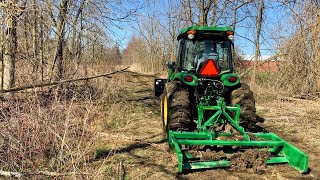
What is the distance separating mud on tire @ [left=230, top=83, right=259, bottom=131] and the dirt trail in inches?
37.9

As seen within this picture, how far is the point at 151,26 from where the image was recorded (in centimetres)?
3066

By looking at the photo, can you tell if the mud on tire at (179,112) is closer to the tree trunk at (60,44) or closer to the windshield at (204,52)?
the windshield at (204,52)

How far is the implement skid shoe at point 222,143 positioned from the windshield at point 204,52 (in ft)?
3.49

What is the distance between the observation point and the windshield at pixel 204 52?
19.1 feet

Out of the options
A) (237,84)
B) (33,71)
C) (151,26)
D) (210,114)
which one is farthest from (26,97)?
(151,26)

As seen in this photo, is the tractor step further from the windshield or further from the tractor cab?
the windshield

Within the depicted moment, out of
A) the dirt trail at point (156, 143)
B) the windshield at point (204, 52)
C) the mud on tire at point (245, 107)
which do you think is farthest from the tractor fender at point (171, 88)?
the mud on tire at point (245, 107)

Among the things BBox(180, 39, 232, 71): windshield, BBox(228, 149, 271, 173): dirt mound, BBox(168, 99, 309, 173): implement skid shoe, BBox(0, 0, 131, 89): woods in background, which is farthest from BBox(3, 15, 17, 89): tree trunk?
BBox(228, 149, 271, 173): dirt mound

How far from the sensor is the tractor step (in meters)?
4.14

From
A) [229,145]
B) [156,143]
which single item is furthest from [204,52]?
[229,145]

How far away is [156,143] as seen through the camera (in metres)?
5.61

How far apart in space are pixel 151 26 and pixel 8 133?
27290 mm

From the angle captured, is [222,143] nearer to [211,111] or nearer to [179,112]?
[179,112]

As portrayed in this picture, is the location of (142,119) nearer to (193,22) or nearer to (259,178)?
(259,178)
